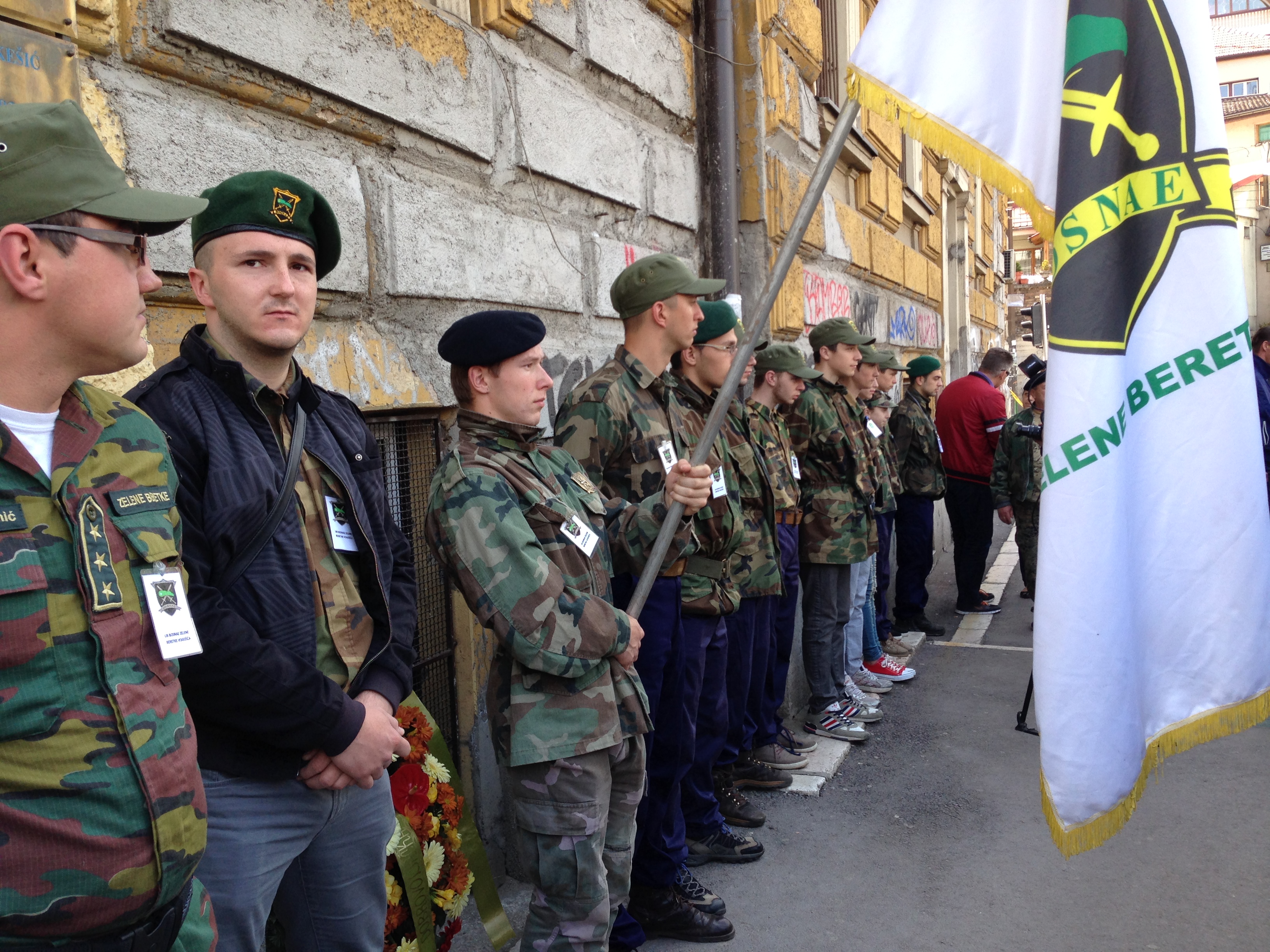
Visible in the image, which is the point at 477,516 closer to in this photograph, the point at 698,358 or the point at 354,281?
the point at 354,281

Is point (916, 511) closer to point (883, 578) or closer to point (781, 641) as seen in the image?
point (883, 578)

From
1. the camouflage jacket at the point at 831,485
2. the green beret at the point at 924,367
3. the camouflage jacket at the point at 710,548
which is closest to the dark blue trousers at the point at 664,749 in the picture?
the camouflage jacket at the point at 710,548

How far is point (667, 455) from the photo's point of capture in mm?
2906

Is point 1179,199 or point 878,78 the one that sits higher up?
point 878,78

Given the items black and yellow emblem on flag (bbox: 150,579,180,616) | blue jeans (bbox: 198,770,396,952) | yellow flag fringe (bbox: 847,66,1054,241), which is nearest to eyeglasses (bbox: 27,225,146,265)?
black and yellow emblem on flag (bbox: 150,579,180,616)

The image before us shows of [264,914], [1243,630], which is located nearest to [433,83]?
[264,914]

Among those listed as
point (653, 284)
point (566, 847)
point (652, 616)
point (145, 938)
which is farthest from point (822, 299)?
point (145, 938)

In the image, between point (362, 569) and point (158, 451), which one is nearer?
point (158, 451)

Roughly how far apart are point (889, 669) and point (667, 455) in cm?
307

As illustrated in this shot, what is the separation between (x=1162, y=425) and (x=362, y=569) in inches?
61.8

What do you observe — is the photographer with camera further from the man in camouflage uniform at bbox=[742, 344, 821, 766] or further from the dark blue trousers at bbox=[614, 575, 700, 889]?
the dark blue trousers at bbox=[614, 575, 700, 889]

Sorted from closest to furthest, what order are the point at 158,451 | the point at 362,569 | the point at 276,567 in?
the point at 158,451, the point at 276,567, the point at 362,569

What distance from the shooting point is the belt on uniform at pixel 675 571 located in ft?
9.23

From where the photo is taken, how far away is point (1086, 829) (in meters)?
1.90
